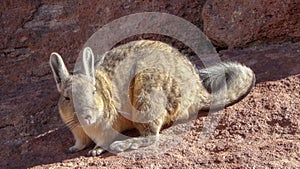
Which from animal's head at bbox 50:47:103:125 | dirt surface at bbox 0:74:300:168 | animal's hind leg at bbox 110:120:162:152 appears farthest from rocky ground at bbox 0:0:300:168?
animal's head at bbox 50:47:103:125

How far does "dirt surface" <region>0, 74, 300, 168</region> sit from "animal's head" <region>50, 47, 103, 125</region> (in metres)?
0.38

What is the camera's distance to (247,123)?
565 centimetres

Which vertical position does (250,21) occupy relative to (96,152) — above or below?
above

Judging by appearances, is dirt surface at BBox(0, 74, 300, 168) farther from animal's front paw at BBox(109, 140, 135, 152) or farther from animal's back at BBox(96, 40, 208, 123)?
animal's back at BBox(96, 40, 208, 123)

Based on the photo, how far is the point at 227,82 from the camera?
6.14 metres

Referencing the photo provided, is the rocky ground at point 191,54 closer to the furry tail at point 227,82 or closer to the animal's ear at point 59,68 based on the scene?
the furry tail at point 227,82

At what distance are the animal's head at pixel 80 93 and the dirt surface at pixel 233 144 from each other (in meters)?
0.38

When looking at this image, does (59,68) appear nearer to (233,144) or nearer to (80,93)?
(80,93)

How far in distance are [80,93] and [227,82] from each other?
4.74ft

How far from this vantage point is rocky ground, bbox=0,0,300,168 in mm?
5344

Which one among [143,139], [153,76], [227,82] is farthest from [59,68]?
[227,82]

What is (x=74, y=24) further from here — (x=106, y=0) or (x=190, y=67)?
(x=190, y=67)

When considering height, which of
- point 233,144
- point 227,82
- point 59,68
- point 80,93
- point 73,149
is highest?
point 59,68

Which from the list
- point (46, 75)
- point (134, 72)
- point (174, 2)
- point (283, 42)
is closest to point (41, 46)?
point (46, 75)
